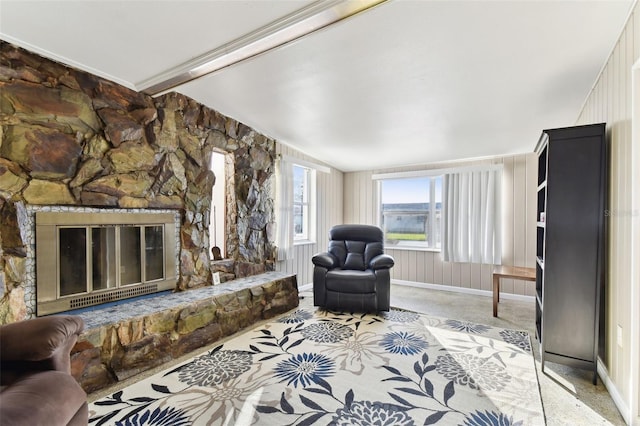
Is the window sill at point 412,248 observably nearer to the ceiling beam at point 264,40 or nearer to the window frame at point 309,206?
the window frame at point 309,206

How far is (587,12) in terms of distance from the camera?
1634 mm

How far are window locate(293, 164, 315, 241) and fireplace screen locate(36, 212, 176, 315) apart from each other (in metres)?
2.22

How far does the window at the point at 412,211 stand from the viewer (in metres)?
5.01

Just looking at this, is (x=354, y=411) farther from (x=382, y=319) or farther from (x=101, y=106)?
(x=101, y=106)

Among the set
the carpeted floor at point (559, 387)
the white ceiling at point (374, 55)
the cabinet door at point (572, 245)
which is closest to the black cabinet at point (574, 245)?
the cabinet door at point (572, 245)

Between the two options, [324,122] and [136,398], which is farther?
[324,122]

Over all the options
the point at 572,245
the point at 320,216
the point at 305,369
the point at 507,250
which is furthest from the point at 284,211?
the point at 507,250

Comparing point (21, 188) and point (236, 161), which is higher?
point (236, 161)

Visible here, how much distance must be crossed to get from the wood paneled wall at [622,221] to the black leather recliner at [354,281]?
1.89 meters

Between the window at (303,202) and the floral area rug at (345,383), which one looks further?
the window at (303,202)

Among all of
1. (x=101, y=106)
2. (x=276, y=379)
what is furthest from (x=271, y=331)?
(x=101, y=106)

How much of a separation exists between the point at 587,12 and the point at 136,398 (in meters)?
3.45

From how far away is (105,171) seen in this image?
8.05 ft

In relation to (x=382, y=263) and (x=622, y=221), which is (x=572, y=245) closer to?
(x=622, y=221)
